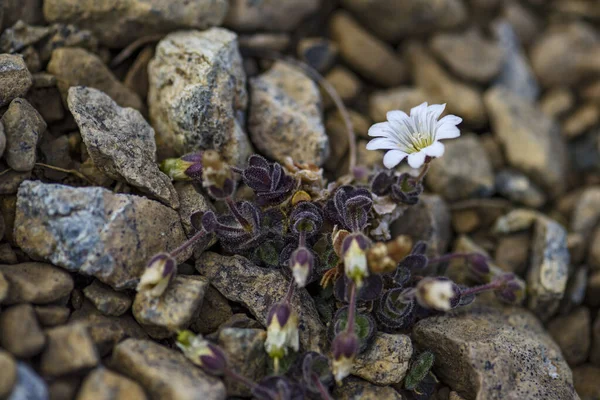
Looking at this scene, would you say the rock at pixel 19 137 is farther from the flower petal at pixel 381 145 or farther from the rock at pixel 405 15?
the rock at pixel 405 15

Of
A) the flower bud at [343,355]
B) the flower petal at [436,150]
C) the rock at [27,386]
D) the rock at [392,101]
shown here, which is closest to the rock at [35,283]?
the rock at [27,386]

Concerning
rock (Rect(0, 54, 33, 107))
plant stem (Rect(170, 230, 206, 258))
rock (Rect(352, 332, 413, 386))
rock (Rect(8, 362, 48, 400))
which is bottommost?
rock (Rect(352, 332, 413, 386))

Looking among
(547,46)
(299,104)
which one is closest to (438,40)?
(547,46)

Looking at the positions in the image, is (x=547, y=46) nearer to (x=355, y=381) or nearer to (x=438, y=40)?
(x=438, y=40)

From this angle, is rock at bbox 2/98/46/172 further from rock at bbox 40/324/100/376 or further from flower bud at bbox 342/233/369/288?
flower bud at bbox 342/233/369/288

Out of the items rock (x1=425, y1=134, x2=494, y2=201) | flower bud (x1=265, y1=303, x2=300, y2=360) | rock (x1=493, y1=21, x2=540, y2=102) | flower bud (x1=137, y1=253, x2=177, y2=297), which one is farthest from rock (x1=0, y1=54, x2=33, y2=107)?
rock (x1=493, y1=21, x2=540, y2=102)
